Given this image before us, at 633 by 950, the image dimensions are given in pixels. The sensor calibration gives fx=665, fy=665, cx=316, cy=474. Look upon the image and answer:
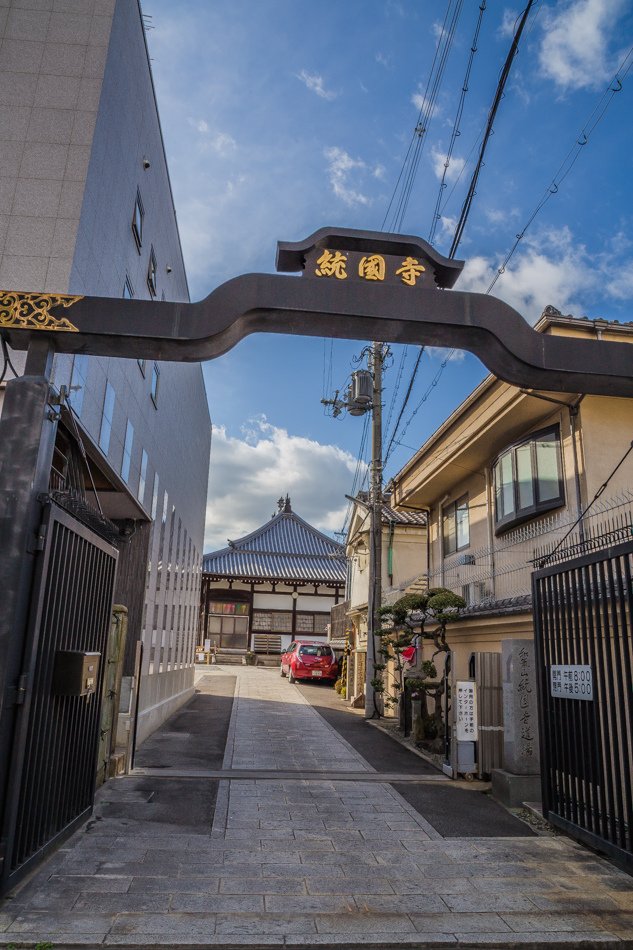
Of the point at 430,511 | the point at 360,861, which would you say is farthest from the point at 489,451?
the point at 360,861

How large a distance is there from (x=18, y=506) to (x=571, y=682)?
540 centimetres

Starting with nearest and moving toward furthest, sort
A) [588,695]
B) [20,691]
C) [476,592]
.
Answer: [20,691], [588,695], [476,592]

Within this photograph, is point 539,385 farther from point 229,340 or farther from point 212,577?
point 212,577

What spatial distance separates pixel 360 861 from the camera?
602 cm

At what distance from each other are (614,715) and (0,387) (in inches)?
266

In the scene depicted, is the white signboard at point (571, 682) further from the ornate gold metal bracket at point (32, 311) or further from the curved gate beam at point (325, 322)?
the ornate gold metal bracket at point (32, 311)

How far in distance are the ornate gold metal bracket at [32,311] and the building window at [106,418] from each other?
11.0 ft

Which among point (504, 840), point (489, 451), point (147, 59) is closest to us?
point (504, 840)

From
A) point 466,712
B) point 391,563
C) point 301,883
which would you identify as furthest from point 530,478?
point 391,563

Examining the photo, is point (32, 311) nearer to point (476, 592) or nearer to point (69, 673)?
point (69, 673)

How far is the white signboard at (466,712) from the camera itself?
32.6 ft

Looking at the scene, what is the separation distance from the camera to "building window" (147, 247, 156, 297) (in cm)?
1170

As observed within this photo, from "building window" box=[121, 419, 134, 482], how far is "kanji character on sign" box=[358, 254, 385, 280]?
226 inches

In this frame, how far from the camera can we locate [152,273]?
39.3ft
